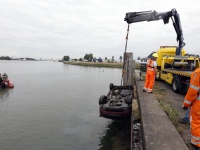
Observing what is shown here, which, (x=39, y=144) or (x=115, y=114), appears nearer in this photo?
(x=115, y=114)

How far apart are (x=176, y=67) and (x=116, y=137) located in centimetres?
642

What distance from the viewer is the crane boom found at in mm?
8930

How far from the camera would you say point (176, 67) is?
10.6 meters

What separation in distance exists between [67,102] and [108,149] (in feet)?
22.3

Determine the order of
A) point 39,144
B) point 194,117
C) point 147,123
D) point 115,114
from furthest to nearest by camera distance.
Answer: point 39,144
point 115,114
point 147,123
point 194,117

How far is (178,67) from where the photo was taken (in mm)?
10523

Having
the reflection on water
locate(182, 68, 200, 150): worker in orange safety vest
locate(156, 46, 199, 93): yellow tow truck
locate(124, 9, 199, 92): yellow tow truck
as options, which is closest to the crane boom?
locate(124, 9, 199, 92): yellow tow truck

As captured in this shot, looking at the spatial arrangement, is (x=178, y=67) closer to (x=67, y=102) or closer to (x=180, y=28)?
(x=180, y=28)

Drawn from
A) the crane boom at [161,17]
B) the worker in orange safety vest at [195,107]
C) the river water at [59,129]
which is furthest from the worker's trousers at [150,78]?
the worker in orange safety vest at [195,107]

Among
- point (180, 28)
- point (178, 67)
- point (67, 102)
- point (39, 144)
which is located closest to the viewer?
point (39, 144)

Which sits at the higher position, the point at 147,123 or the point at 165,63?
the point at 165,63

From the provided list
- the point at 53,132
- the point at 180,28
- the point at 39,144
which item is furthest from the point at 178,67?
the point at 39,144

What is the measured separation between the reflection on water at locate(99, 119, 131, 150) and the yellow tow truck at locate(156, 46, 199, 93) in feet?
10.5

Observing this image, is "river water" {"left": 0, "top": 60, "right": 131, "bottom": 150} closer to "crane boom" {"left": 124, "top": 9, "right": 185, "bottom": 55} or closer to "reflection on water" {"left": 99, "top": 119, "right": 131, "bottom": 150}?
"reflection on water" {"left": 99, "top": 119, "right": 131, "bottom": 150}
